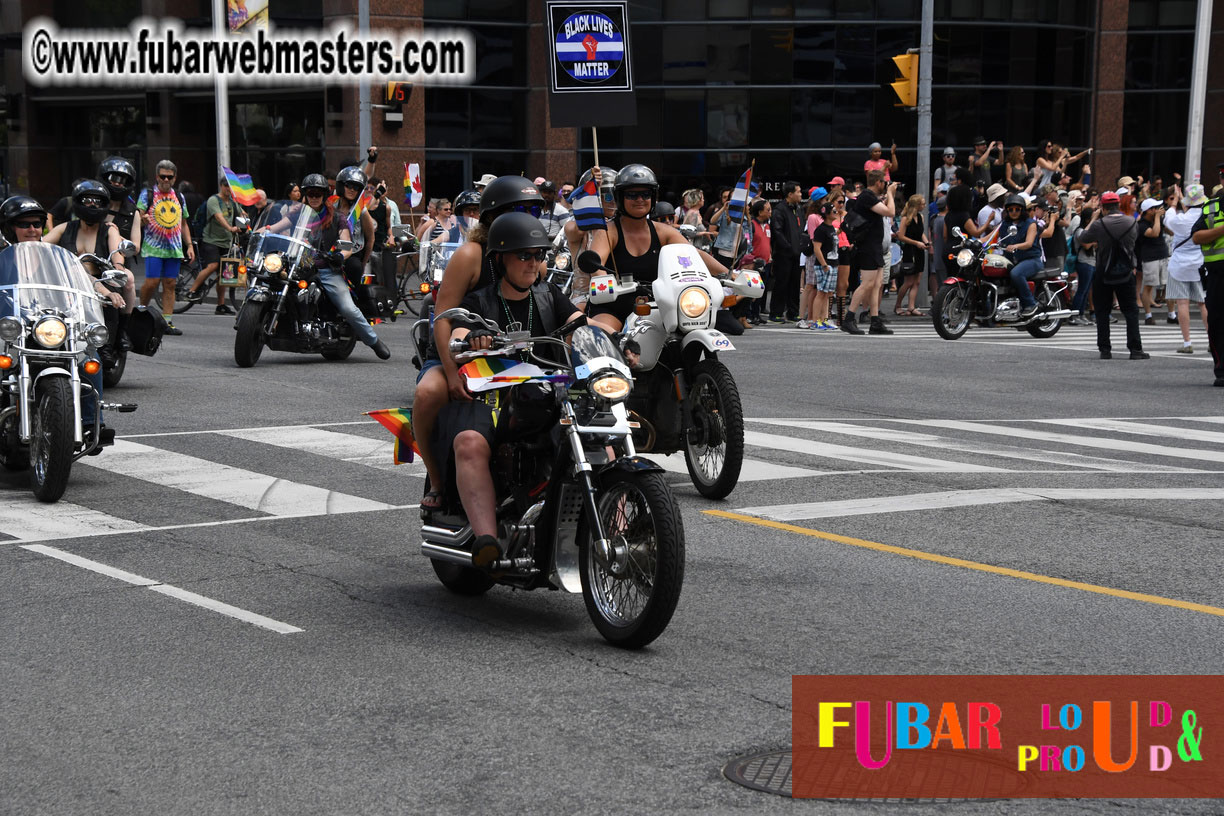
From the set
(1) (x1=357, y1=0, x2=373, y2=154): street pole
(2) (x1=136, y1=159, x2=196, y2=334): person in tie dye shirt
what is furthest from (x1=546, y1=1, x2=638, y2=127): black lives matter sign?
(1) (x1=357, y1=0, x2=373, y2=154): street pole

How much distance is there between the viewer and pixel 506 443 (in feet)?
21.5

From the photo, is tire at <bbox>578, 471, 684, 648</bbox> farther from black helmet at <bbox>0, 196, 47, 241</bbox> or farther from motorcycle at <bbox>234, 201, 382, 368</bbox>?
motorcycle at <bbox>234, 201, 382, 368</bbox>

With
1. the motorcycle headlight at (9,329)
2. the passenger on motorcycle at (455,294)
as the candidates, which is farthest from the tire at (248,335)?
the passenger on motorcycle at (455,294)

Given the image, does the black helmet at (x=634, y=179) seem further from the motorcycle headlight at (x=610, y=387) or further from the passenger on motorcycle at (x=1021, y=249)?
the passenger on motorcycle at (x=1021, y=249)

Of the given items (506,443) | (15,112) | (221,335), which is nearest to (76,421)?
(506,443)

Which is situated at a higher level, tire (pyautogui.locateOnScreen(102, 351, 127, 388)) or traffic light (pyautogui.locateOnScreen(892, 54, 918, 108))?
traffic light (pyautogui.locateOnScreen(892, 54, 918, 108))

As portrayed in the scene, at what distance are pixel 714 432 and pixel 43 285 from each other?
13.9 feet

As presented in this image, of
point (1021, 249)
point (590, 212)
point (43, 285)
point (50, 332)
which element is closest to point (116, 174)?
point (43, 285)

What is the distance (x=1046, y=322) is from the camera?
22.2 m

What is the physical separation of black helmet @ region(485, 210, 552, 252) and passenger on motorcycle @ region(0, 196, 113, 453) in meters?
4.05

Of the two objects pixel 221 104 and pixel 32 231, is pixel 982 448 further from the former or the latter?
pixel 221 104

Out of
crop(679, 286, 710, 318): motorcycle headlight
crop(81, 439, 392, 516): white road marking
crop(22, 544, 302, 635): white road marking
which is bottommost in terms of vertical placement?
crop(81, 439, 392, 516): white road marking

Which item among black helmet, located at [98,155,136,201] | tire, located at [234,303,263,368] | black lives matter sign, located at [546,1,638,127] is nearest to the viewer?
black helmet, located at [98,155,136,201]

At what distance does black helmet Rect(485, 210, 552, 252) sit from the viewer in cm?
652
